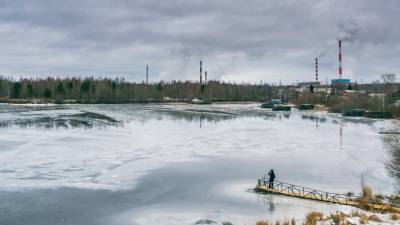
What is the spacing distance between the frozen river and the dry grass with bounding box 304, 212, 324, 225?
4.57 feet

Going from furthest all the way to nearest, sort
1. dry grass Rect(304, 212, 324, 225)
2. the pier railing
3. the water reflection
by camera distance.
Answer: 1. the water reflection
2. the pier railing
3. dry grass Rect(304, 212, 324, 225)

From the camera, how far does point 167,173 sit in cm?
3312

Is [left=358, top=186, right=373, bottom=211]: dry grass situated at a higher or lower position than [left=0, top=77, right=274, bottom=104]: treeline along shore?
lower

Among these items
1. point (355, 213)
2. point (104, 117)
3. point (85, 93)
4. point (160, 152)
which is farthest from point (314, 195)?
point (85, 93)

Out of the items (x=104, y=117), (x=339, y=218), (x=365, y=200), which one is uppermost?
(x=104, y=117)

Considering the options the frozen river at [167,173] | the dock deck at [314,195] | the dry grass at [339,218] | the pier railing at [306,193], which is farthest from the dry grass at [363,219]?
the pier railing at [306,193]

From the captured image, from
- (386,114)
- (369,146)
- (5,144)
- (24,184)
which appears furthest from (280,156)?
(386,114)

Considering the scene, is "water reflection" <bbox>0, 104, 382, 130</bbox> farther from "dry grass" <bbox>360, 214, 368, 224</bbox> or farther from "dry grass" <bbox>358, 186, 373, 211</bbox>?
"dry grass" <bbox>360, 214, 368, 224</bbox>

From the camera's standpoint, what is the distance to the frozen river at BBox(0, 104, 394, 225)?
22.9 meters

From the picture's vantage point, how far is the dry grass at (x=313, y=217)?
19594mm

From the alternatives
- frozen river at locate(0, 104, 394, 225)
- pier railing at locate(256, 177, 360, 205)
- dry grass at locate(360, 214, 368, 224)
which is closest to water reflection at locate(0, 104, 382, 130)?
frozen river at locate(0, 104, 394, 225)

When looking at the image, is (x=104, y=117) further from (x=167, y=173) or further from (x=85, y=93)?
(x=85, y=93)

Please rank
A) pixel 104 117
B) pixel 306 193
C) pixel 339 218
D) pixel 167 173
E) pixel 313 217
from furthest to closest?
pixel 104 117 < pixel 167 173 < pixel 306 193 < pixel 313 217 < pixel 339 218

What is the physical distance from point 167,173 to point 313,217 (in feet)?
48.0
